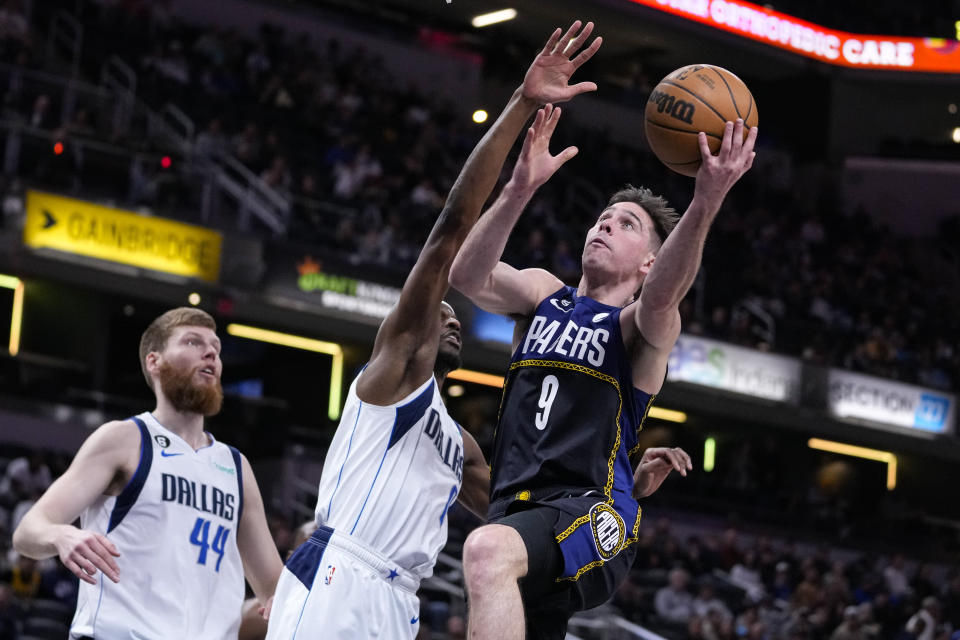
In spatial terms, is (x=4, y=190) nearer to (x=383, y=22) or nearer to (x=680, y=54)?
(x=383, y=22)

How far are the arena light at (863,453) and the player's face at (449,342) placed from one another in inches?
1009

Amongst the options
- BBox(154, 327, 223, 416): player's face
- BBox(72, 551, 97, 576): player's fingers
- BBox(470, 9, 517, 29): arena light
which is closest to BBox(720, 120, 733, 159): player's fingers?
BBox(154, 327, 223, 416): player's face

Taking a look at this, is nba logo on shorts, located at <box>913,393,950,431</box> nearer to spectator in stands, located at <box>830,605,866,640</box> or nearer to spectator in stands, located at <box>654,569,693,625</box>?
spectator in stands, located at <box>830,605,866,640</box>

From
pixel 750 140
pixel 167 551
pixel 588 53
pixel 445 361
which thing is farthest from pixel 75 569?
pixel 750 140

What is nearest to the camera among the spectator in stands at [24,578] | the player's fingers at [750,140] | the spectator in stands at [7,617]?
the player's fingers at [750,140]

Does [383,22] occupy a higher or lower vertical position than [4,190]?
higher

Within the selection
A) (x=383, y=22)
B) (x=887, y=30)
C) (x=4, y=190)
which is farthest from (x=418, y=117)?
(x=887, y=30)

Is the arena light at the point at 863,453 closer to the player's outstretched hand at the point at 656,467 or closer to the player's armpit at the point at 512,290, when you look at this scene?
the player's outstretched hand at the point at 656,467

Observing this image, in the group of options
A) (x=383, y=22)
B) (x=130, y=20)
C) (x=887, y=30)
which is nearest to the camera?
(x=130, y=20)

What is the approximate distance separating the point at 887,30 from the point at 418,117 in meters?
13.5

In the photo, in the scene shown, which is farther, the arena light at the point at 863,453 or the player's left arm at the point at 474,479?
the arena light at the point at 863,453

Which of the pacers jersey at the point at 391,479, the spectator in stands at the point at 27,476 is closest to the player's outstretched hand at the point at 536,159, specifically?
the pacers jersey at the point at 391,479

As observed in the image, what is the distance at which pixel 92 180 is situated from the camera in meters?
18.6

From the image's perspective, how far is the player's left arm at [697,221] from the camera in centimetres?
492
